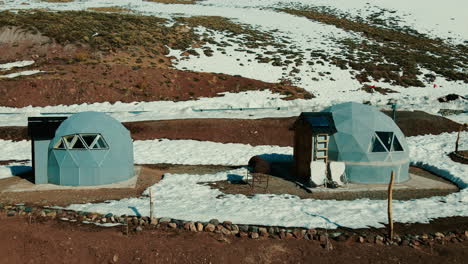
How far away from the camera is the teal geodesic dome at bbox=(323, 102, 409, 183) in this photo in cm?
2169

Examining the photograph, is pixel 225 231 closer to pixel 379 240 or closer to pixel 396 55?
pixel 379 240

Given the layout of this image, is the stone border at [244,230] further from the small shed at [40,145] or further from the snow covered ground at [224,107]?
the snow covered ground at [224,107]

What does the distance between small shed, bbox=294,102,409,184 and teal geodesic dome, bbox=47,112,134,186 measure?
9139 millimetres

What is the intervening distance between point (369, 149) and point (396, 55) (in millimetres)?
50270

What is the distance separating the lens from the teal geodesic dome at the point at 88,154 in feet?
69.2

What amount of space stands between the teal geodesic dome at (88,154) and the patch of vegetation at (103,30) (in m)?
33.5

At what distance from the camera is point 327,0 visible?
11256cm

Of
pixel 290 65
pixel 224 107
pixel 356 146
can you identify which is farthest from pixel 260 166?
A: pixel 290 65

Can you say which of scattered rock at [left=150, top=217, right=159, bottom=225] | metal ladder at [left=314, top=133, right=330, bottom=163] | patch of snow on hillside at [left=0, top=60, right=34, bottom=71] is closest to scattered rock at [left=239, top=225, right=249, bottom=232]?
scattered rock at [left=150, top=217, right=159, bottom=225]

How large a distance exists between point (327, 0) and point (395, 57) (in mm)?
52084

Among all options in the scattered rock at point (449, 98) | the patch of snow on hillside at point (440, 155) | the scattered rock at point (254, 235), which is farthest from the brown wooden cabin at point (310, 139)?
the scattered rock at point (449, 98)

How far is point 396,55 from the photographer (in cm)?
6700

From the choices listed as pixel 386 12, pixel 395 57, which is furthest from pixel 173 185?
pixel 386 12

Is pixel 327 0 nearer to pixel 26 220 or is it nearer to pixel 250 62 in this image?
pixel 250 62
